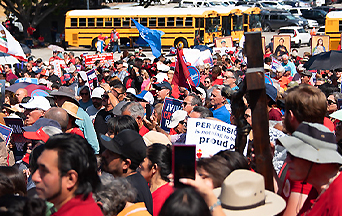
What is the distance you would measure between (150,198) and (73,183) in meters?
0.98

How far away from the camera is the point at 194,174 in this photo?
102 inches

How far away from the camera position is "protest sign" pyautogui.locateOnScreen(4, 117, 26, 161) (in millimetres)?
6465

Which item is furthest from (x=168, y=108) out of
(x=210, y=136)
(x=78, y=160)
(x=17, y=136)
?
(x=78, y=160)

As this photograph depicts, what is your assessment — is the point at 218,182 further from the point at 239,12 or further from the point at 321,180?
the point at 239,12

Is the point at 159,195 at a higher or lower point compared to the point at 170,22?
higher

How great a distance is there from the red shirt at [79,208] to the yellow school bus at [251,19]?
32.8 m

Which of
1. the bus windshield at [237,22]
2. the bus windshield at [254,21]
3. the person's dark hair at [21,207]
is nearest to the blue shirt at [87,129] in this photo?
the person's dark hair at [21,207]

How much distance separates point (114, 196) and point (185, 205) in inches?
43.8

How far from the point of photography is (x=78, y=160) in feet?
9.46

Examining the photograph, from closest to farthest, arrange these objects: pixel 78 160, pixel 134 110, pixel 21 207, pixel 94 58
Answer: pixel 21 207 < pixel 78 160 < pixel 134 110 < pixel 94 58

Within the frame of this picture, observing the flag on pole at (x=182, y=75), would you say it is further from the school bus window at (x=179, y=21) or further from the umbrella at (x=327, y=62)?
the school bus window at (x=179, y=21)

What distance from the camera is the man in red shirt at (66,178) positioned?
2795 mm

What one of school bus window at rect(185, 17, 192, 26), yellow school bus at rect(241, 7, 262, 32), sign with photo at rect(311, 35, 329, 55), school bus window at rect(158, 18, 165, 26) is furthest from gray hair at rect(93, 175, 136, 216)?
yellow school bus at rect(241, 7, 262, 32)

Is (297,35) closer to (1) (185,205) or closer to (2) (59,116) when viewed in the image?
(2) (59,116)
